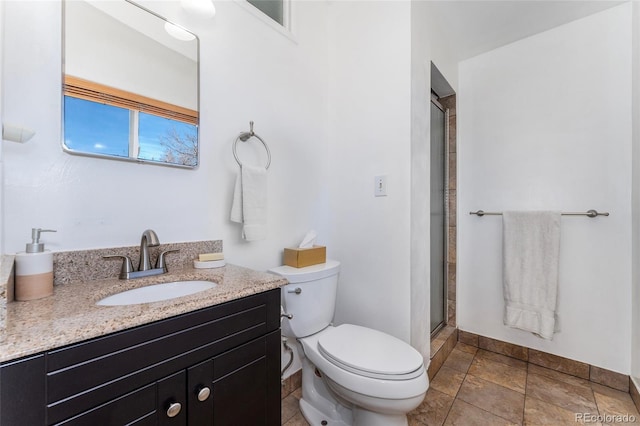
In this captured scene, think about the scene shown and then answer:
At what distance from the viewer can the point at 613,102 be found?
1671 millimetres

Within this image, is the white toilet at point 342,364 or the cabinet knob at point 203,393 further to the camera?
the white toilet at point 342,364

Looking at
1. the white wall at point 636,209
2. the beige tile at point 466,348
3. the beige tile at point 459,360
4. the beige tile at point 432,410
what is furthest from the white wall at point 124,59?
the beige tile at point 466,348

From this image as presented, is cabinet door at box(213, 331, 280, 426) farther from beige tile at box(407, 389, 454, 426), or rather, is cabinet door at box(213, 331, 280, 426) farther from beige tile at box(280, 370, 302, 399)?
beige tile at box(407, 389, 454, 426)

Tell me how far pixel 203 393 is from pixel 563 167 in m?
2.35

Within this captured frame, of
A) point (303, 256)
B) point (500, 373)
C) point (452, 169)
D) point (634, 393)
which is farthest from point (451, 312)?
point (303, 256)

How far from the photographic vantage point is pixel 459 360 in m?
1.97

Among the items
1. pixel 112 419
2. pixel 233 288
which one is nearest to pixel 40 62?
pixel 233 288

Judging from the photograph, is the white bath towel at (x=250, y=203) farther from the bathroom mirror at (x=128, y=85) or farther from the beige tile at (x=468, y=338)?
the beige tile at (x=468, y=338)

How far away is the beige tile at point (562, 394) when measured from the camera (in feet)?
4.88

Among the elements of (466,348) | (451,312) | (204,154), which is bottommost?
(466,348)

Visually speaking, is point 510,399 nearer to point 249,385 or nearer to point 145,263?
point 249,385

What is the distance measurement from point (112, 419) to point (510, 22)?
8.95 ft

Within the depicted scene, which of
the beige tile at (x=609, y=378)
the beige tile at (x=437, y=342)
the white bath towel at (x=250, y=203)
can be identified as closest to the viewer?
the white bath towel at (x=250, y=203)

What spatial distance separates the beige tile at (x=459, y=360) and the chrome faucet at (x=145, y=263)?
1.91 m
